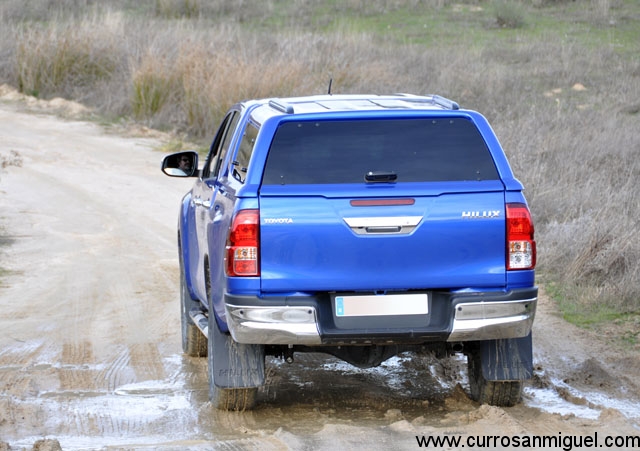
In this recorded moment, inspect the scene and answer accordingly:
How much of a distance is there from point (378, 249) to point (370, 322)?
367 mm

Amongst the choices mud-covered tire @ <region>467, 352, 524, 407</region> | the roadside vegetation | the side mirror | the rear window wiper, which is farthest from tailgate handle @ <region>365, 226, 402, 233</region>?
the roadside vegetation

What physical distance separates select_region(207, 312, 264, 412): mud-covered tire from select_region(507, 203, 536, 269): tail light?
1.53 m

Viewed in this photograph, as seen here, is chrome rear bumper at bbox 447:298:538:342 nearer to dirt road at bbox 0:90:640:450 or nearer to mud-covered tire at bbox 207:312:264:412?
dirt road at bbox 0:90:640:450

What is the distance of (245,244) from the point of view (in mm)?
5367

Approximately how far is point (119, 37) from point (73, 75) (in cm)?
133

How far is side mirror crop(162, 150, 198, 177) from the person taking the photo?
7406 millimetres

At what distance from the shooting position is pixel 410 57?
962 inches

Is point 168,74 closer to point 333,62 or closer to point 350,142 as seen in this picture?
point 333,62

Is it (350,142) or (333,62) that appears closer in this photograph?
(350,142)

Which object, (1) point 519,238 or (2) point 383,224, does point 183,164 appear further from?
(1) point 519,238

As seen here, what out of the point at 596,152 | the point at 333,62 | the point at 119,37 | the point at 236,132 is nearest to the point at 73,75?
the point at 119,37

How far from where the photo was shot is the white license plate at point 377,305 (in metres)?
5.46

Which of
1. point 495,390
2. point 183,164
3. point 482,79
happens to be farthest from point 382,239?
point 482,79

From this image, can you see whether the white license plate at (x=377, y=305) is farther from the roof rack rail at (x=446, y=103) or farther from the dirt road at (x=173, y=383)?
the roof rack rail at (x=446, y=103)
